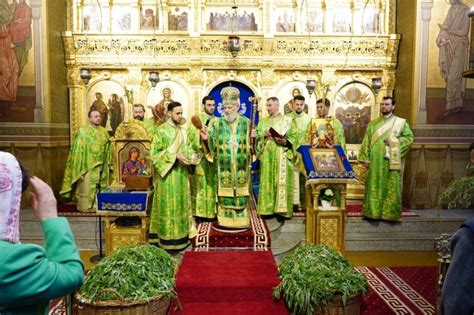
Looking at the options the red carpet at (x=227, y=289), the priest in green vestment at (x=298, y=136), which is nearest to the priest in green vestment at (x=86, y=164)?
the priest in green vestment at (x=298, y=136)

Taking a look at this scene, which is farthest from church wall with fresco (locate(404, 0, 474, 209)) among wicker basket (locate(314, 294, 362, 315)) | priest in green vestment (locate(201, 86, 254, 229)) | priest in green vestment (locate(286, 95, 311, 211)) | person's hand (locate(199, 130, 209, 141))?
wicker basket (locate(314, 294, 362, 315))

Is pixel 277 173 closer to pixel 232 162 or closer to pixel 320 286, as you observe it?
pixel 232 162

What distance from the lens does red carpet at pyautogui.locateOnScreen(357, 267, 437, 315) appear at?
458cm

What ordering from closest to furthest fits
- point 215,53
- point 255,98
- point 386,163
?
point 255,98 → point 386,163 → point 215,53

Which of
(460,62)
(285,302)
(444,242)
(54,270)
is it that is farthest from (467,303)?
(460,62)

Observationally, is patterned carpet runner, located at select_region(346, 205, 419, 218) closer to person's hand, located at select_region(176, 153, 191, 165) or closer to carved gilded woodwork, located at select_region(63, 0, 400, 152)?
carved gilded woodwork, located at select_region(63, 0, 400, 152)

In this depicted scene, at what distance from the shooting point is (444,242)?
361cm

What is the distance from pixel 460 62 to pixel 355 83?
2.23m

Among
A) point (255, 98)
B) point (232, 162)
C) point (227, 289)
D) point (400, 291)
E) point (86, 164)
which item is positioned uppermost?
point (255, 98)

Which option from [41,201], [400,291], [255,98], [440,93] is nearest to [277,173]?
[255,98]

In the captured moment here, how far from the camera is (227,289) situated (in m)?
4.43

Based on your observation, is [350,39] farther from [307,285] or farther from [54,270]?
[54,270]

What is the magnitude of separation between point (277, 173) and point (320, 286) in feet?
11.8

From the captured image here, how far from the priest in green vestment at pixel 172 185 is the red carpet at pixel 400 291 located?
2711 millimetres
